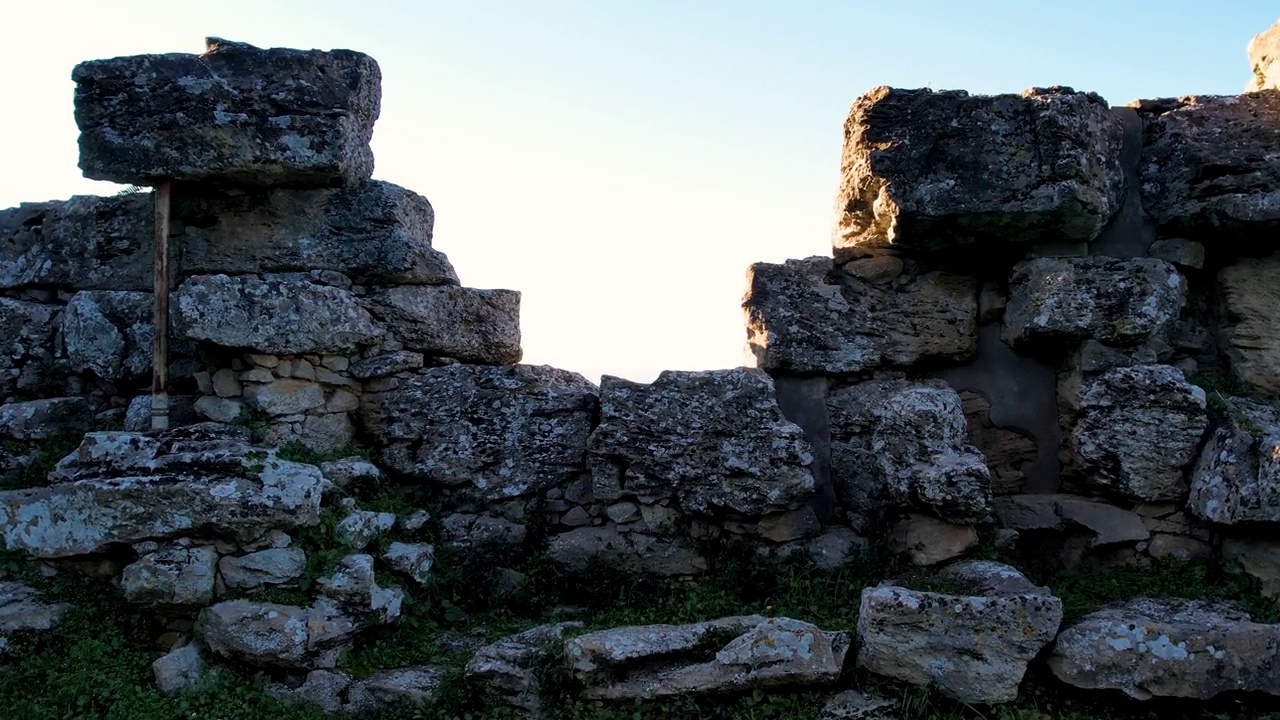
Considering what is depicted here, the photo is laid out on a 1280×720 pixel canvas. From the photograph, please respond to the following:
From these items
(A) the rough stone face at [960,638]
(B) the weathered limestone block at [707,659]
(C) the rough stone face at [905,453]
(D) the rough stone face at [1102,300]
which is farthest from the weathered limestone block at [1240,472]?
(B) the weathered limestone block at [707,659]

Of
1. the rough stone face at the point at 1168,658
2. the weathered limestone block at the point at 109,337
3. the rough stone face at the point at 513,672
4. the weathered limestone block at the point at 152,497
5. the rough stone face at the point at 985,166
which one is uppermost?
the rough stone face at the point at 985,166

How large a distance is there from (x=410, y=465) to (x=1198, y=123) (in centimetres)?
609

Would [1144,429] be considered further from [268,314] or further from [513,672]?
[268,314]

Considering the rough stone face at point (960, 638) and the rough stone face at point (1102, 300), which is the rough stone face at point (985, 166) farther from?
the rough stone face at point (960, 638)

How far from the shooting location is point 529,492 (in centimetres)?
727

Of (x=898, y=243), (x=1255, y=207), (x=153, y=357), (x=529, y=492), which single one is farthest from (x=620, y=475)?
(x=1255, y=207)

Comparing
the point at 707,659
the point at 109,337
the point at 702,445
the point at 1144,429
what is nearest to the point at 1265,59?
the point at 1144,429

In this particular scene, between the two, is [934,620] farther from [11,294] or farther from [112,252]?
[11,294]

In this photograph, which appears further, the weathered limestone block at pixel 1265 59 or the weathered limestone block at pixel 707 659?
the weathered limestone block at pixel 1265 59

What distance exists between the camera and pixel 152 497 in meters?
6.18

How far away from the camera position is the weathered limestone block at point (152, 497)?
618 cm

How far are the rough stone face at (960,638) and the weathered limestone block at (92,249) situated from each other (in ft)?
18.6

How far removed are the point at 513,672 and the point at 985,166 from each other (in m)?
Result: 4.53

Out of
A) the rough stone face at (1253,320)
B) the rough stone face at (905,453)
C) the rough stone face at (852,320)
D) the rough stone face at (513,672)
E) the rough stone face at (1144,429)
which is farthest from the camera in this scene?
the rough stone face at (852,320)
